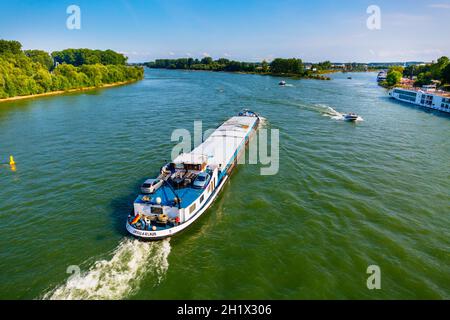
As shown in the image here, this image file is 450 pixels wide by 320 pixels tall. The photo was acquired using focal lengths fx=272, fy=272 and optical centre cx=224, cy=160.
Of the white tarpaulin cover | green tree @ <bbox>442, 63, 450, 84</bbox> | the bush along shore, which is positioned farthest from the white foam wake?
green tree @ <bbox>442, 63, 450, 84</bbox>

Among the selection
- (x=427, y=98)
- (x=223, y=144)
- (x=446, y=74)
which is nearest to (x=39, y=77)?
(x=223, y=144)

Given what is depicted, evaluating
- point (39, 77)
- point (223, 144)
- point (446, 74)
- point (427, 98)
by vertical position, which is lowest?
point (223, 144)

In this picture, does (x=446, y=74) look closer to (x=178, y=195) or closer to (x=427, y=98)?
(x=427, y=98)

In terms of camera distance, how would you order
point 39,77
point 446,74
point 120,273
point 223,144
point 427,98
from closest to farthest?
point 120,273 < point 223,144 < point 427,98 < point 39,77 < point 446,74

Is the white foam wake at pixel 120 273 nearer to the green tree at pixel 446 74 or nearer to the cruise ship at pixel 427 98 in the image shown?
the cruise ship at pixel 427 98

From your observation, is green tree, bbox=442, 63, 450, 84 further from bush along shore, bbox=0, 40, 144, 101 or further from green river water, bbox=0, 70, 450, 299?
bush along shore, bbox=0, 40, 144, 101
